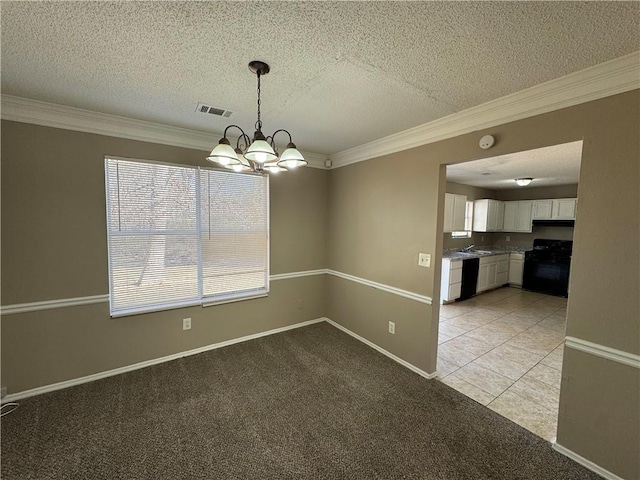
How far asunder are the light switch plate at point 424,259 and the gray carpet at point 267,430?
1.16 meters

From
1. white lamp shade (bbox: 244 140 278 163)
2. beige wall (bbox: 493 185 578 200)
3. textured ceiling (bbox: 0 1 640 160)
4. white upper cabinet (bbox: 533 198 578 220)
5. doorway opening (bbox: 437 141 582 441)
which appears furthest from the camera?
beige wall (bbox: 493 185 578 200)

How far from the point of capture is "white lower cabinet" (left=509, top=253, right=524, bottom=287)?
625 cm

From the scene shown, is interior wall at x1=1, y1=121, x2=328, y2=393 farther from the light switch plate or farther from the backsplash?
the backsplash

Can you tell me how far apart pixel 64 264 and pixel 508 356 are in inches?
188

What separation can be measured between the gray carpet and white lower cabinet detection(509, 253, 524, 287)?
207 inches

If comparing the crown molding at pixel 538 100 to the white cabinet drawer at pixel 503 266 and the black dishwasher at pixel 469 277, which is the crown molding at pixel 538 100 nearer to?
the black dishwasher at pixel 469 277

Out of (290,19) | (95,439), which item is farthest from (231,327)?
(290,19)

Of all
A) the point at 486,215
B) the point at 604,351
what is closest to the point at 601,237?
the point at 604,351

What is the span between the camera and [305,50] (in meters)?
1.45

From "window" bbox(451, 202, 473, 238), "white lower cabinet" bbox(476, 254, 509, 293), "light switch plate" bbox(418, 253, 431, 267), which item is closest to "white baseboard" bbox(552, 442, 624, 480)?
"light switch plate" bbox(418, 253, 431, 267)

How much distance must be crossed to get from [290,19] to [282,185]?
232cm

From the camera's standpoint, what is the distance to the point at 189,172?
289 centimetres

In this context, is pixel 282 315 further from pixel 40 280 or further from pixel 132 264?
pixel 40 280

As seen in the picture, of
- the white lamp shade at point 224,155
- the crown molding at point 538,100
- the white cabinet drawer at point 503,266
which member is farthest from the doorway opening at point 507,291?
the white lamp shade at point 224,155
